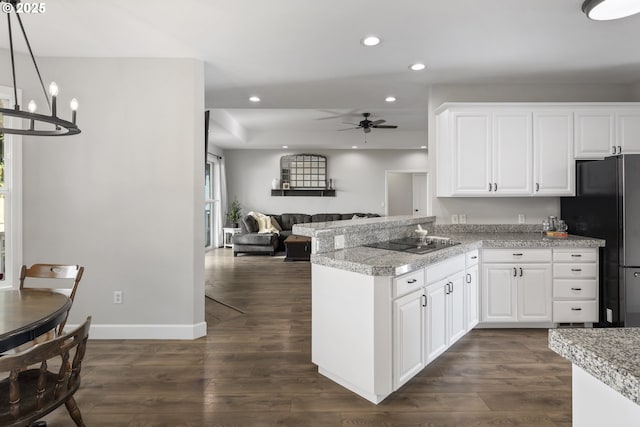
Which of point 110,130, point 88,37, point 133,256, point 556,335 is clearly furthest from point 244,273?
point 556,335

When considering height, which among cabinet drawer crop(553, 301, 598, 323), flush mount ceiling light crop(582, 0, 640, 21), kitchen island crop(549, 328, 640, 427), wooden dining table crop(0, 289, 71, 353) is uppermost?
flush mount ceiling light crop(582, 0, 640, 21)

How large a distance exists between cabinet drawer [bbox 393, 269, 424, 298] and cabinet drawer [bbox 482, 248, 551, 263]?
4.34ft

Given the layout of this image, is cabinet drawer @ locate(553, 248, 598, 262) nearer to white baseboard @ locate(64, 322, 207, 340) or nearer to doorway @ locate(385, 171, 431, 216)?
white baseboard @ locate(64, 322, 207, 340)

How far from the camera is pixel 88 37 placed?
2.82 meters

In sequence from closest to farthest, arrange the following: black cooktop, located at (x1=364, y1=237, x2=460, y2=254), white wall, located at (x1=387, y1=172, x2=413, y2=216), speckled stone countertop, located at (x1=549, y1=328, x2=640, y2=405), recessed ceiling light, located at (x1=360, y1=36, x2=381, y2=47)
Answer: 1. speckled stone countertop, located at (x1=549, y1=328, x2=640, y2=405)
2. black cooktop, located at (x1=364, y1=237, x2=460, y2=254)
3. recessed ceiling light, located at (x1=360, y1=36, x2=381, y2=47)
4. white wall, located at (x1=387, y1=172, x2=413, y2=216)

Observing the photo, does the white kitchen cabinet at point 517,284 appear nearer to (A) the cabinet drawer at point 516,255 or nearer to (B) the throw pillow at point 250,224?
(A) the cabinet drawer at point 516,255

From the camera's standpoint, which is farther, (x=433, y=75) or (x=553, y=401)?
(x=433, y=75)

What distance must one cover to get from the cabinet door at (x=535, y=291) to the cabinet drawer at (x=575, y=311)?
0.27 feet

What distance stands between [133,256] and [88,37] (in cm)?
188

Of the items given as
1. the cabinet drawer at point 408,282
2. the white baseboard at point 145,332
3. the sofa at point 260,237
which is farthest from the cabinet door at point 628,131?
the sofa at point 260,237

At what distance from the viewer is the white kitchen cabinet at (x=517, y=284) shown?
3.30 metres

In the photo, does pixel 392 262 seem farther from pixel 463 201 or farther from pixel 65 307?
pixel 463 201

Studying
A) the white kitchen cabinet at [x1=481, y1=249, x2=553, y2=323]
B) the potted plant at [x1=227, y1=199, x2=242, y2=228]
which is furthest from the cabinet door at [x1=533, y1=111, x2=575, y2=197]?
the potted plant at [x1=227, y1=199, x2=242, y2=228]

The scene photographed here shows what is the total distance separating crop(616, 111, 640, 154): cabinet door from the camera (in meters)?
3.55
